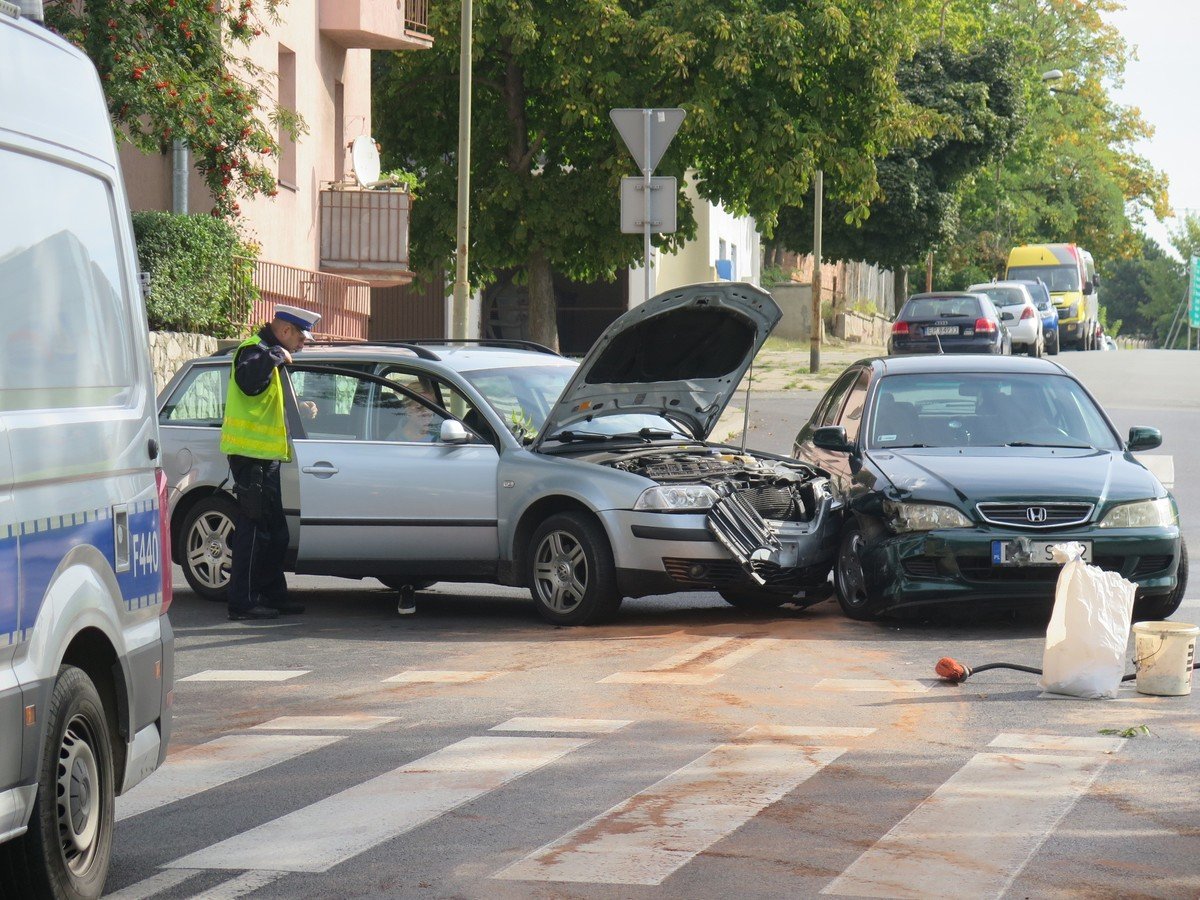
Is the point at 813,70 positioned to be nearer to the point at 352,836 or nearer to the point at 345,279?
the point at 345,279

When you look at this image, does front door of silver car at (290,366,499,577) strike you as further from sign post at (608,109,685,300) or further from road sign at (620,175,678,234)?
road sign at (620,175,678,234)

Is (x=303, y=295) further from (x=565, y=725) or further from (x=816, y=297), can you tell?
(x=565, y=725)

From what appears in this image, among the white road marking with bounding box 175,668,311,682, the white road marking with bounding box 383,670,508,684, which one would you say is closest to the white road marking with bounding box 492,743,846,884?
the white road marking with bounding box 383,670,508,684

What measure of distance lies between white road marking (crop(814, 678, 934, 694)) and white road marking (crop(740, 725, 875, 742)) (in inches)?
38.4

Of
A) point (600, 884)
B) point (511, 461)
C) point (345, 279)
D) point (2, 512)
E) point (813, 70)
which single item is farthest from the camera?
point (813, 70)

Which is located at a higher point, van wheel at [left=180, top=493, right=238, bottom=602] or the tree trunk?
the tree trunk

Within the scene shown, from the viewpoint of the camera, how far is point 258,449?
38.2 ft

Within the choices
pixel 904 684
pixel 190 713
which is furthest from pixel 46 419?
pixel 904 684

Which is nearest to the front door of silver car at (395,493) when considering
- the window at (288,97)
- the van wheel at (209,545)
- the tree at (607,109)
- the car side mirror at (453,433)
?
the car side mirror at (453,433)

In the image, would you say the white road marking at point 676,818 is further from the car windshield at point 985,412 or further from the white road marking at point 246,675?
the car windshield at point 985,412

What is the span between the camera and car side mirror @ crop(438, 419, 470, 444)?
1158 cm

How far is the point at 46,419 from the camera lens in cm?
500

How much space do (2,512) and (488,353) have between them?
A: 825cm

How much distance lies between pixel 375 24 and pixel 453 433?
19.9 m
